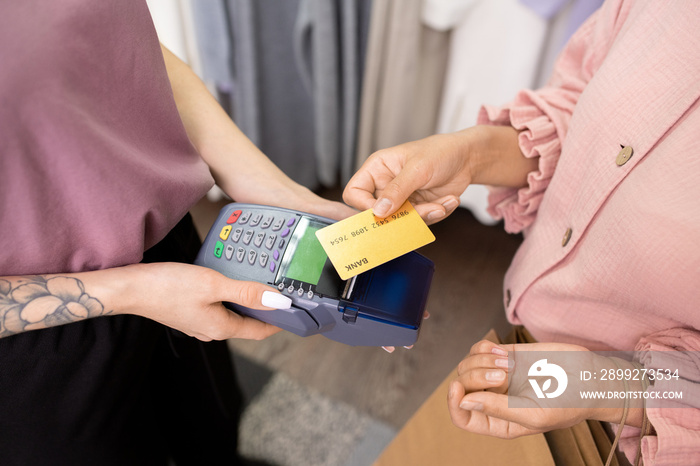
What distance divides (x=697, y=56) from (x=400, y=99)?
84 cm

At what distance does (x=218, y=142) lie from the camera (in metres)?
0.62

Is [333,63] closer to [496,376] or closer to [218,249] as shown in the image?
[218,249]

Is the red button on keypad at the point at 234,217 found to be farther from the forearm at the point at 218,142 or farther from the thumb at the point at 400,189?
the thumb at the point at 400,189

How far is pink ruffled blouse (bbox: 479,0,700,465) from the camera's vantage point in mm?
402

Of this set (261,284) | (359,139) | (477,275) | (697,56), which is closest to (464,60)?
(359,139)

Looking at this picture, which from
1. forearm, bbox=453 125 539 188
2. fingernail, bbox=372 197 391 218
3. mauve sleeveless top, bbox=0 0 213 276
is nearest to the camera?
mauve sleeveless top, bbox=0 0 213 276

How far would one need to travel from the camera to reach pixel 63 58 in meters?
0.38

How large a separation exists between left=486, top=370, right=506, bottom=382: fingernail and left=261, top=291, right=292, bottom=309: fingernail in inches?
8.8

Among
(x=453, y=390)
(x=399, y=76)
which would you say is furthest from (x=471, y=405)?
(x=399, y=76)

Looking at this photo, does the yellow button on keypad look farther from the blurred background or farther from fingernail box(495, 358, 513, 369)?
the blurred background

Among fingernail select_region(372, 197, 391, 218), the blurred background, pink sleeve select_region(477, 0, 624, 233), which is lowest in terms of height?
the blurred background

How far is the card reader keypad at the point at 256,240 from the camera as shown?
1.68 feet

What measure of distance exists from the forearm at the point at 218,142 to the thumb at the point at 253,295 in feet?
0.61

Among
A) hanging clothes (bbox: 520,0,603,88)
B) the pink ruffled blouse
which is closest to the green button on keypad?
the pink ruffled blouse
